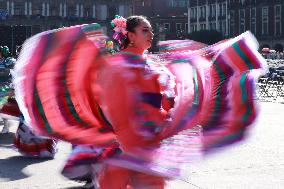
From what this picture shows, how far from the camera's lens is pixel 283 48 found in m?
72.6

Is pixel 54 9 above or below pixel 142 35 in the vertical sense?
above

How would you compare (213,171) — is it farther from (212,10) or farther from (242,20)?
(212,10)

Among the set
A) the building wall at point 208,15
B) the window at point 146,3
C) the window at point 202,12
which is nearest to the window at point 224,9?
the building wall at point 208,15

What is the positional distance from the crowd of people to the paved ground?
3.51 ft

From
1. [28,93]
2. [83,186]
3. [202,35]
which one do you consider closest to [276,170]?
[83,186]

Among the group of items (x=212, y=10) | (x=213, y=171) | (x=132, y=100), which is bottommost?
(x=213, y=171)

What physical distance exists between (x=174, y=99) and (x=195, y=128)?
0.86 feet

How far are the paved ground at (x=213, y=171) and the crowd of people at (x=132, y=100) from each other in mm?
1071

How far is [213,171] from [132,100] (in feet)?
11.9

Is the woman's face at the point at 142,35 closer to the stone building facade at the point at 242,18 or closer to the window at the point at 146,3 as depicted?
the stone building facade at the point at 242,18

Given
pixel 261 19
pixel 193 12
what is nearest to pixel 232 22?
pixel 261 19

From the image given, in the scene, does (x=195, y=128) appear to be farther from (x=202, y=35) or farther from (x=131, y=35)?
(x=202, y=35)

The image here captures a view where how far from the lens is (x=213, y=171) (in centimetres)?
675

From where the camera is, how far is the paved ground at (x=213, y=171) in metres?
6.00
